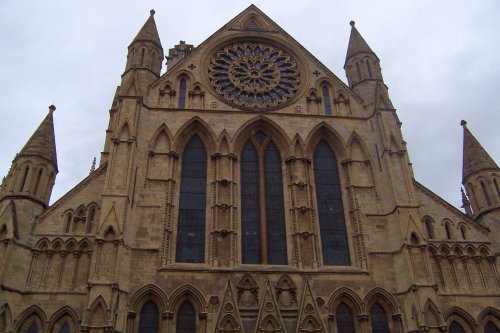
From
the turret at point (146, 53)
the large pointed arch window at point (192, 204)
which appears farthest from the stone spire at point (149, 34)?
the large pointed arch window at point (192, 204)

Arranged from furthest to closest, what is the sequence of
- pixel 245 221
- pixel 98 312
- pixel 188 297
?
pixel 245 221 < pixel 188 297 < pixel 98 312

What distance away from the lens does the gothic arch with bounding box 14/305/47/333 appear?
15.8 metres

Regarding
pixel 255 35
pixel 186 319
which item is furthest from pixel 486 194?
pixel 255 35

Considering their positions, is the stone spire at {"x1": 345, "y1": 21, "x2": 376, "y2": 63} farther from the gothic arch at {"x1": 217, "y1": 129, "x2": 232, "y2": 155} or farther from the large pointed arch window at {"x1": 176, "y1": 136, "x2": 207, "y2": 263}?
the large pointed arch window at {"x1": 176, "y1": 136, "x2": 207, "y2": 263}

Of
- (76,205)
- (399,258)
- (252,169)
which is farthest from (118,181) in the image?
(399,258)

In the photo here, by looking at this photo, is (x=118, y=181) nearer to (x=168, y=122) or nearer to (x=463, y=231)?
(x=168, y=122)

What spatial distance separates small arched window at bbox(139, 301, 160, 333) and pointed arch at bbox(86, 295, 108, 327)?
1.51 m

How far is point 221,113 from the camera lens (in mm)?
21516

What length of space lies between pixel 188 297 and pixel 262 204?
4.80 m

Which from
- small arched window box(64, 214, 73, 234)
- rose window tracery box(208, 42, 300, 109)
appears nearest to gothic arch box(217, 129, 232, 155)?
rose window tracery box(208, 42, 300, 109)

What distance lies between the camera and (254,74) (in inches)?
929

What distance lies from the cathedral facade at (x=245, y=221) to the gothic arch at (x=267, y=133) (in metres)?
0.06

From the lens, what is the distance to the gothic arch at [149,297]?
16453 millimetres

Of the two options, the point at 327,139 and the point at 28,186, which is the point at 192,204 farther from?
the point at 327,139
